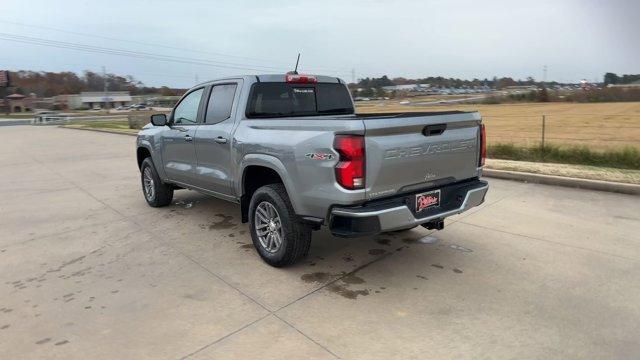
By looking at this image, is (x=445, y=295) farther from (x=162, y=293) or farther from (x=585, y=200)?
(x=585, y=200)

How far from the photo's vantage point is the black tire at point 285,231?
4293 millimetres

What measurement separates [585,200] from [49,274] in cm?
691

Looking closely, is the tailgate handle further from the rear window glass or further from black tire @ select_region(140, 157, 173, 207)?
black tire @ select_region(140, 157, 173, 207)

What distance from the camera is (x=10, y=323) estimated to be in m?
3.64

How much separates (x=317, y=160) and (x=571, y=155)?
835 centimetres

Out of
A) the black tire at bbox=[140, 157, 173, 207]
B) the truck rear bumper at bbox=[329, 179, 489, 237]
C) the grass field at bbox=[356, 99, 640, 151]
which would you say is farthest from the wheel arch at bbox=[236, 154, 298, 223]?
the grass field at bbox=[356, 99, 640, 151]

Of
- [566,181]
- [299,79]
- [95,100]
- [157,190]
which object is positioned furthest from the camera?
[95,100]

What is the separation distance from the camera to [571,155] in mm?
10227

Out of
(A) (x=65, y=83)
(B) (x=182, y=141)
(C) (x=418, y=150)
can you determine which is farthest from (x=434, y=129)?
(A) (x=65, y=83)

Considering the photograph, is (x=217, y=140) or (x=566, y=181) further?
(x=566, y=181)

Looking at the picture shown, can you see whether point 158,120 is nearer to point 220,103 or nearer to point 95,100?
point 220,103

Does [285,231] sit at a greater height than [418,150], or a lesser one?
lesser

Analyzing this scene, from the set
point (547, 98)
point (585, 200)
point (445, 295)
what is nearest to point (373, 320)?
point (445, 295)

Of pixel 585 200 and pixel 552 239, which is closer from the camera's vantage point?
pixel 552 239
